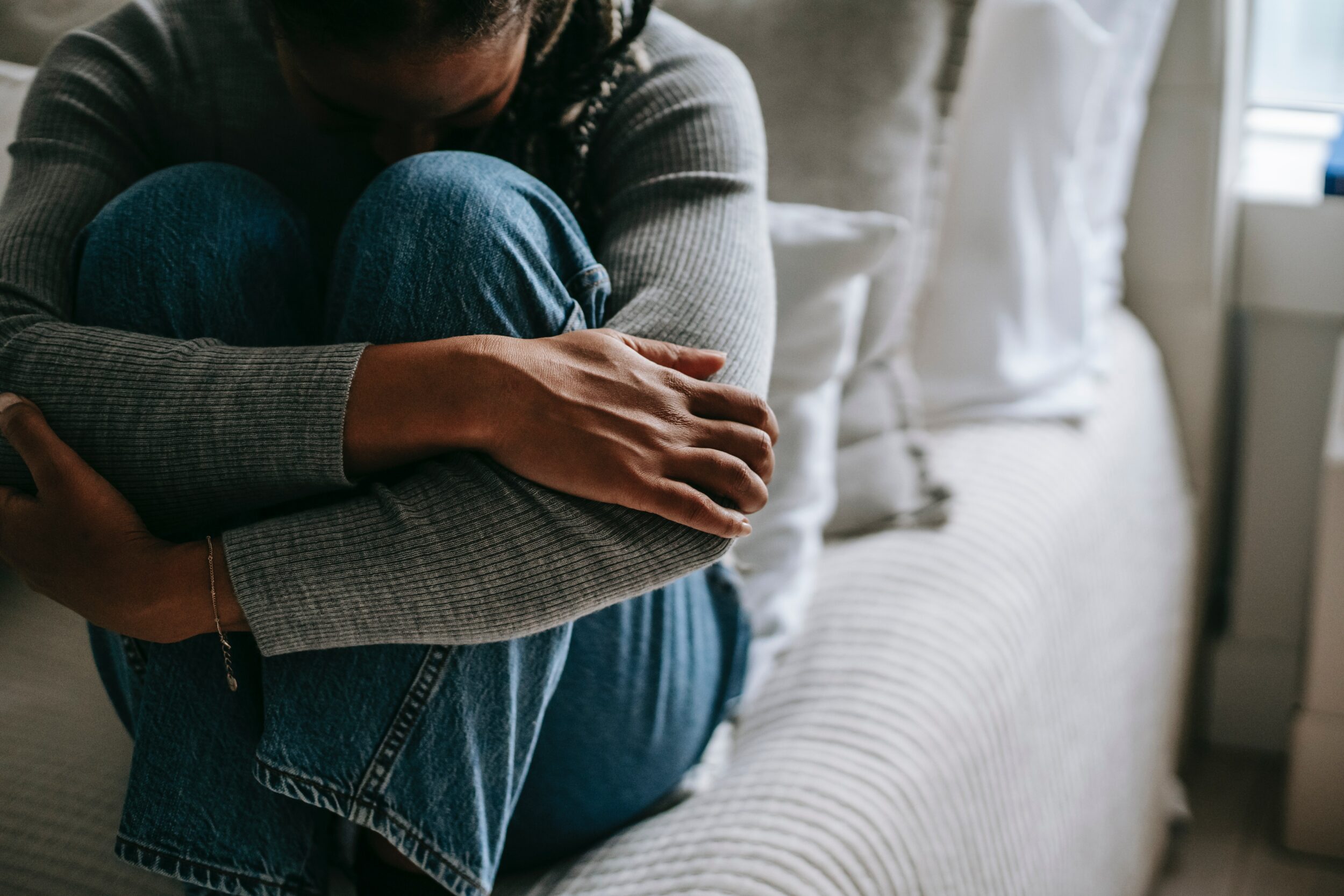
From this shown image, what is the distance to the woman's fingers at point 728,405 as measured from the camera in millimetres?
581

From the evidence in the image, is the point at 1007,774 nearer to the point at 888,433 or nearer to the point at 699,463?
the point at 888,433

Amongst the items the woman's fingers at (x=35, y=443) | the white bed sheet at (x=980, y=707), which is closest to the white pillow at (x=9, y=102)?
the woman's fingers at (x=35, y=443)

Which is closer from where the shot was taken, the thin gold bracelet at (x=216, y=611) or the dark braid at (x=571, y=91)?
the thin gold bracelet at (x=216, y=611)

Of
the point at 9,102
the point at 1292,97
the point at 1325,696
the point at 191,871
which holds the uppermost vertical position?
the point at 9,102

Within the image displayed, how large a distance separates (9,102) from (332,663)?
344mm

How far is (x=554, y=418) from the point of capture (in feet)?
1.77

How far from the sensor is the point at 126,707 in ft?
1.94

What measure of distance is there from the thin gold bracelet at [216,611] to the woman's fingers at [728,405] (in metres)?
A: 0.24

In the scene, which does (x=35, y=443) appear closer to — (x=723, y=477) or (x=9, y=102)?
(x=9, y=102)

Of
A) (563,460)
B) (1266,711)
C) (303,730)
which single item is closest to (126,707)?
(303,730)

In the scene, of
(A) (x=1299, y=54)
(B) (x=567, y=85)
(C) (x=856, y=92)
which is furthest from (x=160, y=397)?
(A) (x=1299, y=54)

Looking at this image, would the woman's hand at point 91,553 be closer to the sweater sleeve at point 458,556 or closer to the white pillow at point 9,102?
the sweater sleeve at point 458,556

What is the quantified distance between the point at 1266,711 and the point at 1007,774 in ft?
2.87

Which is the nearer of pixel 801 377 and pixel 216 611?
pixel 216 611
